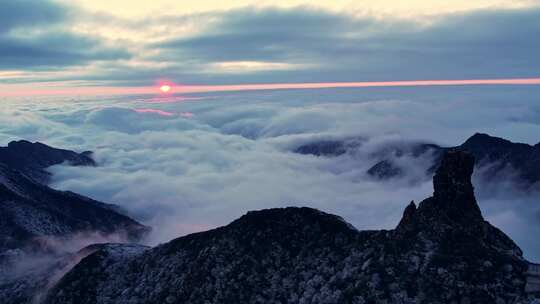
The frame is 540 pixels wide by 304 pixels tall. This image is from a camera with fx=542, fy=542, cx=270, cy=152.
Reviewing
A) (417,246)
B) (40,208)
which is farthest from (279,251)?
(40,208)

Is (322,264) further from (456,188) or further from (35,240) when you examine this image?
(35,240)

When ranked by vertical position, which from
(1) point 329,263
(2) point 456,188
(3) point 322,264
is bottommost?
(3) point 322,264

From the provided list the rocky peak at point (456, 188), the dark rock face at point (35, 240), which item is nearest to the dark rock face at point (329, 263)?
the rocky peak at point (456, 188)

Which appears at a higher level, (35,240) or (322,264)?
(322,264)

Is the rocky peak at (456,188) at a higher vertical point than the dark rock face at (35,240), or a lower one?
higher

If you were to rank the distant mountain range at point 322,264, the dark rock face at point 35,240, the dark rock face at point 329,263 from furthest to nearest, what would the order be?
the dark rock face at point 35,240 → the dark rock face at point 329,263 → the distant mountain range at point 322,264

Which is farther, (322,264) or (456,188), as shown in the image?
(322,264)

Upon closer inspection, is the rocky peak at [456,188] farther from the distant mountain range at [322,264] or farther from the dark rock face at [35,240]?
the dark rock face at [35,240]

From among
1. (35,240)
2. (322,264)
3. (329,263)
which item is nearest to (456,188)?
(329,263)

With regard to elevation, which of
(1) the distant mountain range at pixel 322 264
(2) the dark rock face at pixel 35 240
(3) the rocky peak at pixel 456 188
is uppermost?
(3) the rocky peak at pixel 456 188
